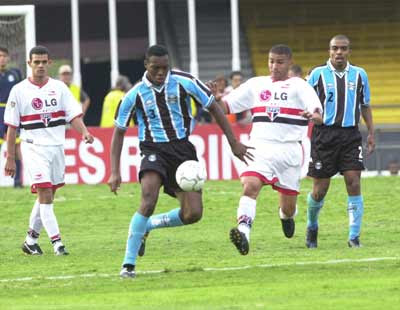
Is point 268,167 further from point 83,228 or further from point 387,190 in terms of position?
point 387,190

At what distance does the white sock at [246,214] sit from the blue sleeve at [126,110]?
1.62 meters

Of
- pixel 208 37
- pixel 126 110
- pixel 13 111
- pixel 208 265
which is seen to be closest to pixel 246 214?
pixel 208 265

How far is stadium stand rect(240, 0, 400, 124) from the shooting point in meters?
40.0

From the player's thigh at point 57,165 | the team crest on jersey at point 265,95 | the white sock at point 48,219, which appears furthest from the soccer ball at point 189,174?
the player's thigh at point 57,165

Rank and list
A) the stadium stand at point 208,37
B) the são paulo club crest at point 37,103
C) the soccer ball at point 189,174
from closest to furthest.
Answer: the soccer ball at point 189,174, the são paulo club crest at point 37,103, the stadium stand at point 208,37

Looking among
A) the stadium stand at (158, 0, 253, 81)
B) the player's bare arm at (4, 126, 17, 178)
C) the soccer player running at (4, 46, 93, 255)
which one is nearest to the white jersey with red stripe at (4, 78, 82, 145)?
the soccer player running at (4, 46, 93, 255)

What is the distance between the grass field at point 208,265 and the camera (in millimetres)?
10836

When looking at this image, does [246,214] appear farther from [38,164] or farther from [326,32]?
[326,32]

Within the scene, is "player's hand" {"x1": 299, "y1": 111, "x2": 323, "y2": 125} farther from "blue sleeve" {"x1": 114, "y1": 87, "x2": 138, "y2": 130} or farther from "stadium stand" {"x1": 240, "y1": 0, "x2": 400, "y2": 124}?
"stadium stand" {"x1": 240, "y1": 0, "x2": 400, "y2": 124}

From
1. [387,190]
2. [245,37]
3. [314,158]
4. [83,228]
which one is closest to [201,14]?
[245,37]

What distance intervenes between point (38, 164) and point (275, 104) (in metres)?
2.66

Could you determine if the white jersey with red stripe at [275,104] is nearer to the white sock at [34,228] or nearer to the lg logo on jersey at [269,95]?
the lg logo on jersey at [269,95]

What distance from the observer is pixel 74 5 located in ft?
113

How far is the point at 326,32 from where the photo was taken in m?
41.3
